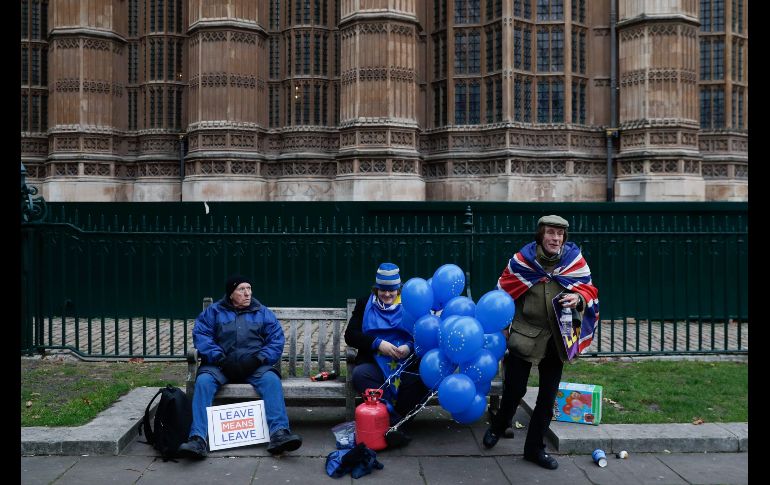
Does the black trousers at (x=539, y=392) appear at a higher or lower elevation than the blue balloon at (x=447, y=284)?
lower

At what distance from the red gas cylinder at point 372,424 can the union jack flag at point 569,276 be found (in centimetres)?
142

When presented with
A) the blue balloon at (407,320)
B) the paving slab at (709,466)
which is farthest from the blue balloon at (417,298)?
the paving slab at (709,466)

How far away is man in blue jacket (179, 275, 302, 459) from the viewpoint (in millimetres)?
5523

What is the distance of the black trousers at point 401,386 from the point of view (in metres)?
5.81

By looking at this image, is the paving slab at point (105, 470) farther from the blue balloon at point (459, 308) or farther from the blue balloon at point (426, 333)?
the blue balloon at point (459, 308)

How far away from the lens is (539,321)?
17.7ft

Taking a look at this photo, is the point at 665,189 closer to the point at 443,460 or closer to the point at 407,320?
the point at 407,320

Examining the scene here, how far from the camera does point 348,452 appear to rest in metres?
5.12

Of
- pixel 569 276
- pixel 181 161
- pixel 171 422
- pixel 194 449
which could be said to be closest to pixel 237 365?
A: pixel 171 422

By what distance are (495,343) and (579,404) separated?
3.31ft

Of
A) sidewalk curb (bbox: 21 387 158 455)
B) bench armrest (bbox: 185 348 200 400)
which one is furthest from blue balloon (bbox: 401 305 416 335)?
sidewalk curb (bbox: 21 387 158 455)

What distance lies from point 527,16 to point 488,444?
52.6ft

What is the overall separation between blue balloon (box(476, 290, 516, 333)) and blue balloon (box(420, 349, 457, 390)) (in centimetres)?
42
